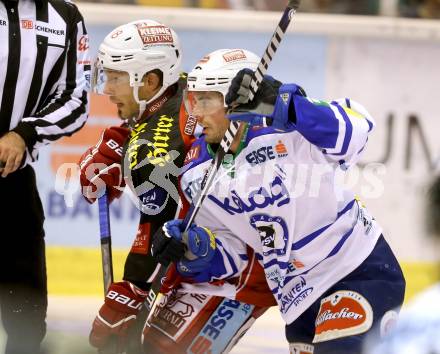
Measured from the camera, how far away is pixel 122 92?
3824mm

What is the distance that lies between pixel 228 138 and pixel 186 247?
37cm

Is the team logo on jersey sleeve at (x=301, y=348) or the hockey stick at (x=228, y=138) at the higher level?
the hockey stick at (x=228, y=138)

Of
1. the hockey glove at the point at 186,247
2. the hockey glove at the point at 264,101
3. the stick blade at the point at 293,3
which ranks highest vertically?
the stick blade at the point at 293,3

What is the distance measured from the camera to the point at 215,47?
5.86 metres

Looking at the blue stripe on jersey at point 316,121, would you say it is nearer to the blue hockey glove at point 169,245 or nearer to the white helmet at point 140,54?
the blue hockey glove at point 169,245

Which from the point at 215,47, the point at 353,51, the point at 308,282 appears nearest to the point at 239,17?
the point at 215,47

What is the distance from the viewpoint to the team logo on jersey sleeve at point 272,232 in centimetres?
332

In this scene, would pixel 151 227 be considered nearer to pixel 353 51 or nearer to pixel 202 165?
pixel 202 165

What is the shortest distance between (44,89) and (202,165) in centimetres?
90

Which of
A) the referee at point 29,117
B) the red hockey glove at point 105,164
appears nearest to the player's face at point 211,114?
the red hockey glove at point 105,164

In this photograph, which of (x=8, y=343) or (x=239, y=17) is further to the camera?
(x=239, y=17)

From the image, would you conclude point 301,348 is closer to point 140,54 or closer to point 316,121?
point 316,121

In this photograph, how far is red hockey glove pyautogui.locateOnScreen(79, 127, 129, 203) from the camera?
3.90 m

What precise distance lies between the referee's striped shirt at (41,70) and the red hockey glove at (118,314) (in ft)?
2.06
